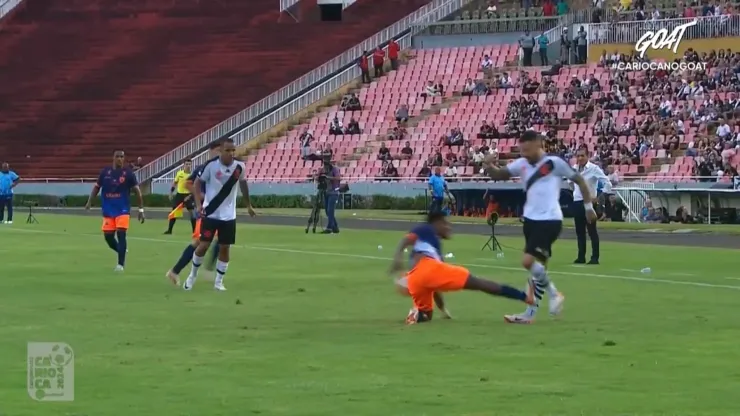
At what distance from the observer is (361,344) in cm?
1487

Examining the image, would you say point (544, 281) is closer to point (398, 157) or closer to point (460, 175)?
point (460, 175)

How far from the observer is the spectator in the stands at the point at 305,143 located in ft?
209

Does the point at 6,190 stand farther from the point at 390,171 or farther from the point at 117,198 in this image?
the point at 117,198

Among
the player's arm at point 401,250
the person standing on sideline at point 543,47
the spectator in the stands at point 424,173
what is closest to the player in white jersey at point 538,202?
the player's arm at point 401,250

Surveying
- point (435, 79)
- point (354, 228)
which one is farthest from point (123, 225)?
point (435, 79)

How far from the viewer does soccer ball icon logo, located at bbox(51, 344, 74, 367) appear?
13.5 metres

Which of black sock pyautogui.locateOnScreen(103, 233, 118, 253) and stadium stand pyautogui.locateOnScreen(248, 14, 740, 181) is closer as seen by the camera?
black sock pyautogui.locateOnScreen(103, 233, 118, 253)

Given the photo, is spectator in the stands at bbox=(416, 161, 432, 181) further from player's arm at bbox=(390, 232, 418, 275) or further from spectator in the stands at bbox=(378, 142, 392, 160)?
player's arm at bbox=(390, 232, 418, 275)

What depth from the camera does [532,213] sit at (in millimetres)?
17172

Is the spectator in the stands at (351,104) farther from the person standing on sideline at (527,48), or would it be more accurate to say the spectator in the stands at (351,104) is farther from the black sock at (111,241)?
the black sock at (111,241)

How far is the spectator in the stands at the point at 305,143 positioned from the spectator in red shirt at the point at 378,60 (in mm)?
4912

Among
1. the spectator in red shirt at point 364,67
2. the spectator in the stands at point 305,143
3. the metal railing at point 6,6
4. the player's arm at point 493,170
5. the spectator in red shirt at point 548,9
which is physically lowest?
the player's arm at point 493,170

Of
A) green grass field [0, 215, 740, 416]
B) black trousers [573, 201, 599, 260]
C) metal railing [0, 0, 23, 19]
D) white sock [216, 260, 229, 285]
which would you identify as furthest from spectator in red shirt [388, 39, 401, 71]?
white sock [216, 260, 229, 285]

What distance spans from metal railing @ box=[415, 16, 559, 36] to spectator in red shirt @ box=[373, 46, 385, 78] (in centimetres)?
280
